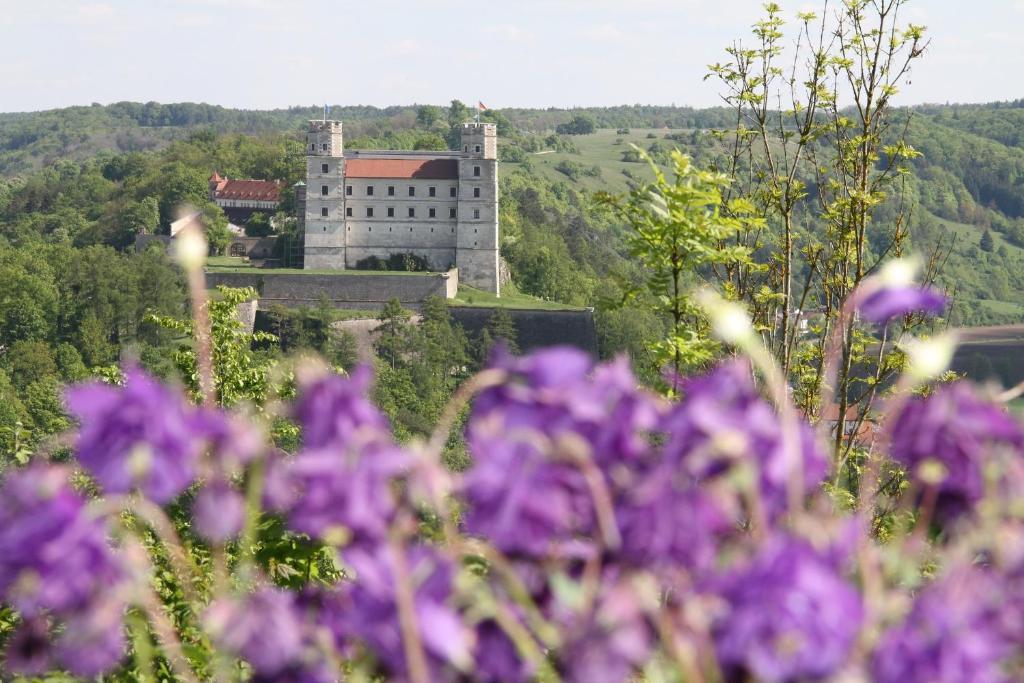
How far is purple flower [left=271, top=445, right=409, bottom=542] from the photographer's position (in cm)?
190

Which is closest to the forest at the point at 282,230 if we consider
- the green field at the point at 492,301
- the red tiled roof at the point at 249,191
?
the red tiled roof at the point at 249,191

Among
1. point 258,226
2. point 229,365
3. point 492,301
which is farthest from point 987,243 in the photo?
point 229,365

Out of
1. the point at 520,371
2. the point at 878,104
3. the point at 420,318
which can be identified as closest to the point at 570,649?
the point at 520,371

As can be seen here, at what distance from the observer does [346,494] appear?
1907 mm

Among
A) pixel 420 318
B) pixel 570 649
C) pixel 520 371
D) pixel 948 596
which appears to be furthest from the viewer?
pixel 420 318

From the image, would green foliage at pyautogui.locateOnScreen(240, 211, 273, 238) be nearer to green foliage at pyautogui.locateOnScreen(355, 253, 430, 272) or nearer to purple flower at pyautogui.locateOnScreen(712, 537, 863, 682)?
green foliage at pyautogui.locateOnScreen(355, 253, 430, 272)

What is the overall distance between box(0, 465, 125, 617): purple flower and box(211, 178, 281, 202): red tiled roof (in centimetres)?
8923

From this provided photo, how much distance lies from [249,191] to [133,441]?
9233cm

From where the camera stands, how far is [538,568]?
1999 mm

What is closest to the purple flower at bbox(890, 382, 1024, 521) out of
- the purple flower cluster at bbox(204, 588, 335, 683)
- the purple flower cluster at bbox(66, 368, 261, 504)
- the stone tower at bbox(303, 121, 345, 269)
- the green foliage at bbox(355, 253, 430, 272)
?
the purple flower cluster at bbox(204, 588, 335, 683)

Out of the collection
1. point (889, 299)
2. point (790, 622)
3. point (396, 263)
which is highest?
point (889, 299)

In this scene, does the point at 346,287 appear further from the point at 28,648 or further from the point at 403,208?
the point at 28,648

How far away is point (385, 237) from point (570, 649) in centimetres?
7147

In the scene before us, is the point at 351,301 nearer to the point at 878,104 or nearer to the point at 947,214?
the point at 878,104
